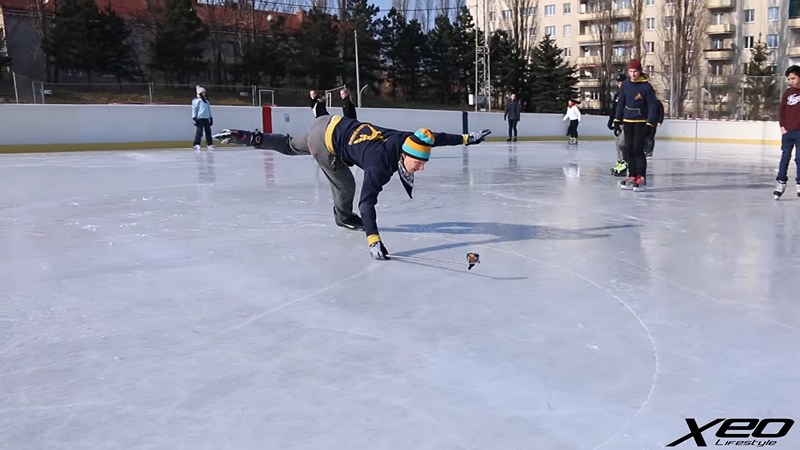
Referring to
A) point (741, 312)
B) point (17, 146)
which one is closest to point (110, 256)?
point (741, 312)

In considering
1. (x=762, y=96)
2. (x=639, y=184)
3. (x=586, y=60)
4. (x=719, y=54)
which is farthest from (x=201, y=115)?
(x=719, y=54)

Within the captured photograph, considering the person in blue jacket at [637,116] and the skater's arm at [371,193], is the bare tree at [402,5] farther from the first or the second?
the skater's arm at [371,193]

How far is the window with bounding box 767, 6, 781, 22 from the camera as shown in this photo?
50.4m

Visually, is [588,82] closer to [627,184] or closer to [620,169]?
[620,169]

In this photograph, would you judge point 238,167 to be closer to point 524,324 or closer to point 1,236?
point 1,236

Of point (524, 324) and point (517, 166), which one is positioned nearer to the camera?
point (524, 324)

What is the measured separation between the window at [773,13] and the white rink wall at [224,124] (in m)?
35.3

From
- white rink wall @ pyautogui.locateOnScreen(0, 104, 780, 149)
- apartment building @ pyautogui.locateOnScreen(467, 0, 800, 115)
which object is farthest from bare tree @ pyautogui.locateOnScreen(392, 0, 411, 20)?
white rink wall @ pyautogui.locateOnScreen(0, 104, 780, 149)

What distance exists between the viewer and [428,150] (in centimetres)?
403

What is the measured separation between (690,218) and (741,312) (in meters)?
3.11

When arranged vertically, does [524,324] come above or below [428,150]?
below

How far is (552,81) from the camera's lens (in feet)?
132

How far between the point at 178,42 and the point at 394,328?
34747mm

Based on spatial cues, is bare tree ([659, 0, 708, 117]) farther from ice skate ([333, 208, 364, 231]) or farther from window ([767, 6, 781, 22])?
ice skate ([333, 208, 364, 231])
